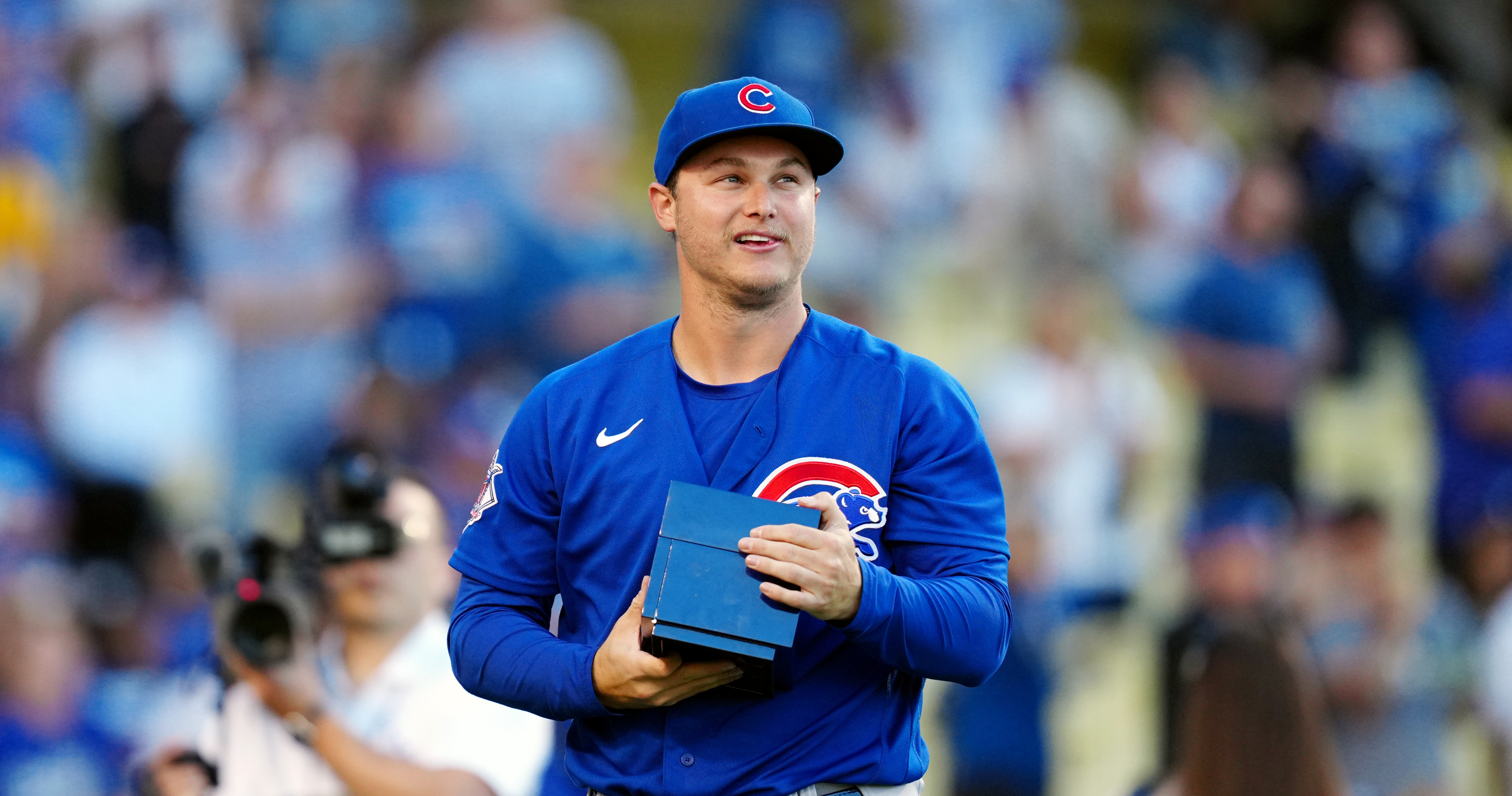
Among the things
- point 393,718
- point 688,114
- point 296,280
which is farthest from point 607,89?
point 688,114

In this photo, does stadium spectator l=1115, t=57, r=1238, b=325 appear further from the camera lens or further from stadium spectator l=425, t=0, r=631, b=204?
the camera lens

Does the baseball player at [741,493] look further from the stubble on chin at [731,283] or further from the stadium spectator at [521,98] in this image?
the stadium spectator at [521,98]

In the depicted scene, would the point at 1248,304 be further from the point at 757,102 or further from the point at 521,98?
the point at 757,102

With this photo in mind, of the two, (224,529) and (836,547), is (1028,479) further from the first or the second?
(836,547)

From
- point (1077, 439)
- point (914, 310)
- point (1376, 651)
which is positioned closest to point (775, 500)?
point (1376, 651)

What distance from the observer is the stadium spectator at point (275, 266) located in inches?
328

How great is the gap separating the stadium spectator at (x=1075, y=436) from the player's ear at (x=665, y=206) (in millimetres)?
5420

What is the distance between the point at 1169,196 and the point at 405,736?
24.2 ft

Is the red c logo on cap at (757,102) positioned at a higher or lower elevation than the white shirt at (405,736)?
higher

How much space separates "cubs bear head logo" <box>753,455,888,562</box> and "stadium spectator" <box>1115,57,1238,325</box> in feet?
24.3

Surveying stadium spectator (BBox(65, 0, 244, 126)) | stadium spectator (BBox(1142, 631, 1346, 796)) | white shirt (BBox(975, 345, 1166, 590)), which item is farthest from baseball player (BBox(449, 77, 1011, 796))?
stadium spectator (BBox(65, 0, 244, 126))

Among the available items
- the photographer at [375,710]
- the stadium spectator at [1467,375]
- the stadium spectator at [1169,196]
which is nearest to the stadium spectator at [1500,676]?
the stadium spectator at [1467,375]

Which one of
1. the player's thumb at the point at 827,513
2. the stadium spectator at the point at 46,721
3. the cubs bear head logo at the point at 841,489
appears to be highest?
the stadium spectator at the point at 46,721

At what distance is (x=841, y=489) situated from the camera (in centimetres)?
239
